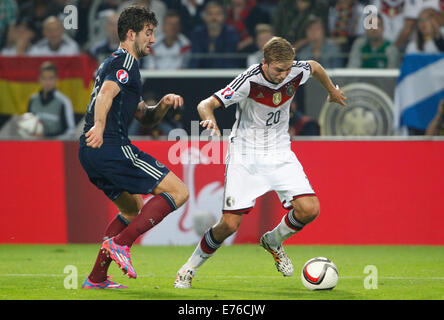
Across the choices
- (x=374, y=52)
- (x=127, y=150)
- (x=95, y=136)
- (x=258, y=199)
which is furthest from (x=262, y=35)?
(x=95, y=136)

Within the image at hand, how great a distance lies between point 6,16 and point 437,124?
684 centimetres

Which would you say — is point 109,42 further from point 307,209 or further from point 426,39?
point 307,209

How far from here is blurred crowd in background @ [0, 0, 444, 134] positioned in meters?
10.4

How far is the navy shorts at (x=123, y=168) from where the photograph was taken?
5883 mm

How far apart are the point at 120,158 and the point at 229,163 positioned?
1.10 meters

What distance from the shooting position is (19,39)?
39.8 ft

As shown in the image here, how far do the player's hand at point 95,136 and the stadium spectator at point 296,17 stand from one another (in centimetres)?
565

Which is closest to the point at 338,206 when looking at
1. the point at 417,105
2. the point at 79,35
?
the point at 417,105

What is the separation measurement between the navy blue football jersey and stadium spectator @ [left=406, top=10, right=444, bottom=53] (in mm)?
5925

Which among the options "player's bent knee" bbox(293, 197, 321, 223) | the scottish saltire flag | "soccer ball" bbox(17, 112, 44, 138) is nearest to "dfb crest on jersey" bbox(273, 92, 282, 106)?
"player's bent knee" bbox(293, 197, 321, 223)

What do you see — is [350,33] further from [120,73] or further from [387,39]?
[120,73]

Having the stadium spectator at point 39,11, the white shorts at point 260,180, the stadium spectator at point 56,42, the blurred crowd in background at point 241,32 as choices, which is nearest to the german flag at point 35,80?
the blurred crowd in background at point 241,32

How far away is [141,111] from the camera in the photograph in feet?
20.7

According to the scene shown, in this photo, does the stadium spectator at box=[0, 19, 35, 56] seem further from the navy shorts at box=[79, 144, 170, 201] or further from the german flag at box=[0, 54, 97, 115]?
the navy shorts at box=[79, 144, 170, 201]
